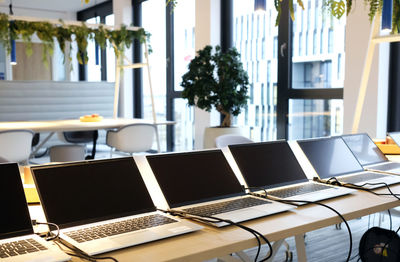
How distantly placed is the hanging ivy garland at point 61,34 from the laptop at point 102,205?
410 centimetres

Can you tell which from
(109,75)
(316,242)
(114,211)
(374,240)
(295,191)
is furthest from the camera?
(109,75)

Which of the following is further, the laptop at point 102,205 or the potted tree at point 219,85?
the potted tree at point 219,85

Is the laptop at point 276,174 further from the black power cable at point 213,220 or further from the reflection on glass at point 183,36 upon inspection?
the reflection on glass at point 183,36

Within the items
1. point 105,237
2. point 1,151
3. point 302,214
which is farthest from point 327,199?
point 1,151

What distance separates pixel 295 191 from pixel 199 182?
416mm

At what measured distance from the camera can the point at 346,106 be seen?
4449 mm

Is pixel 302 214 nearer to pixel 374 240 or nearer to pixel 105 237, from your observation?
pixel 105 237

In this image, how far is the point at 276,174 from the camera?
1964 mm

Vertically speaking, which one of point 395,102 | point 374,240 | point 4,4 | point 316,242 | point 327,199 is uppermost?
point 4,4

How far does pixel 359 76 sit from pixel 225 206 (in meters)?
3.17

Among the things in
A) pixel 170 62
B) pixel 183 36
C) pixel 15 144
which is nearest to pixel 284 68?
pixel 183 36

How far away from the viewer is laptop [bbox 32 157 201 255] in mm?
1303

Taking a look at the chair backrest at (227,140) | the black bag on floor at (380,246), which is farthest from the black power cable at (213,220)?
the chair backrest at (227,140)

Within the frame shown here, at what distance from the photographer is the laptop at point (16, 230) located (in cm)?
113
